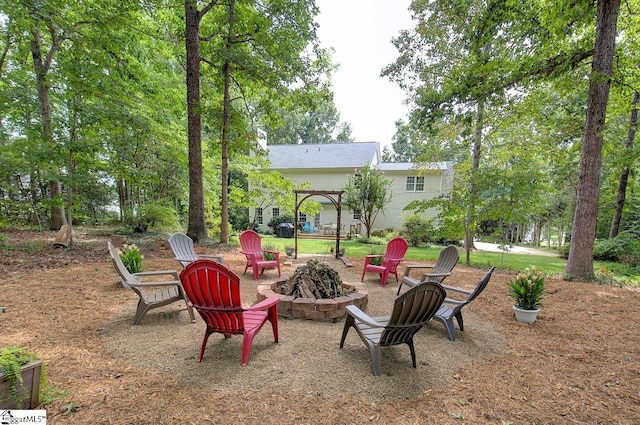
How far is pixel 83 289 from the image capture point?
4230mm

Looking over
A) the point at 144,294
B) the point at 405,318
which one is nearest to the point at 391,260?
the point at 405,318

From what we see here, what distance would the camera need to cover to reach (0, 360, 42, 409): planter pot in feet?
5.33

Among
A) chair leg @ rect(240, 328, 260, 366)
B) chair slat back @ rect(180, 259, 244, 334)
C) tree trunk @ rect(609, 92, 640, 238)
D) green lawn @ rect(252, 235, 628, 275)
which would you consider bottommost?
green lawn @ rect(252, 235, 628, 275)

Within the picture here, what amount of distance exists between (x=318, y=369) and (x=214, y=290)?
1.22 metres

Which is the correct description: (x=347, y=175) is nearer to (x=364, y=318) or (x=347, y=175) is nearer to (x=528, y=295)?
(x=528, y=295)

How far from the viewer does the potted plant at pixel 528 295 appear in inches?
147

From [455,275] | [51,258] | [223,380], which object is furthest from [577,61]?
[51,258]

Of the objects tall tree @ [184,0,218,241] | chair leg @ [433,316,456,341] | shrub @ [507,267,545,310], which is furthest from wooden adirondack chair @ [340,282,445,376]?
tall tree @ [184,0,218,241]

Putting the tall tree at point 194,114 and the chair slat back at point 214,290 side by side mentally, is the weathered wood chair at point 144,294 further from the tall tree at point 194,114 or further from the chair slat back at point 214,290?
the tall tree at point 194,114

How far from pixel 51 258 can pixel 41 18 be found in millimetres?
5121

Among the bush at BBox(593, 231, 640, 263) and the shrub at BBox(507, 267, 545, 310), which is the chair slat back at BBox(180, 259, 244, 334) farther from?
the bush at BBox(593, 231, 640, 263)

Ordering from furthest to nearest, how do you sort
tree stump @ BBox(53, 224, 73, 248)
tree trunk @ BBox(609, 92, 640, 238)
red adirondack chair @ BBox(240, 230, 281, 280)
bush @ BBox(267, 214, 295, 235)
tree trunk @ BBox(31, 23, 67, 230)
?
bush @ BBox(267, 214, 295, 235) → tree trunk @ BBox(609, 92, 640, 238) → tree stump @ BBox(53, 224, 73, 248) → tree trunk @ BBox(31, 23, 67, 230) → red adirondack chair @ BBox(240, 230, 281, 280)

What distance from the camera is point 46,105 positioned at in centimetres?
828

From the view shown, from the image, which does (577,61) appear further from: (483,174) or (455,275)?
(455,275)
